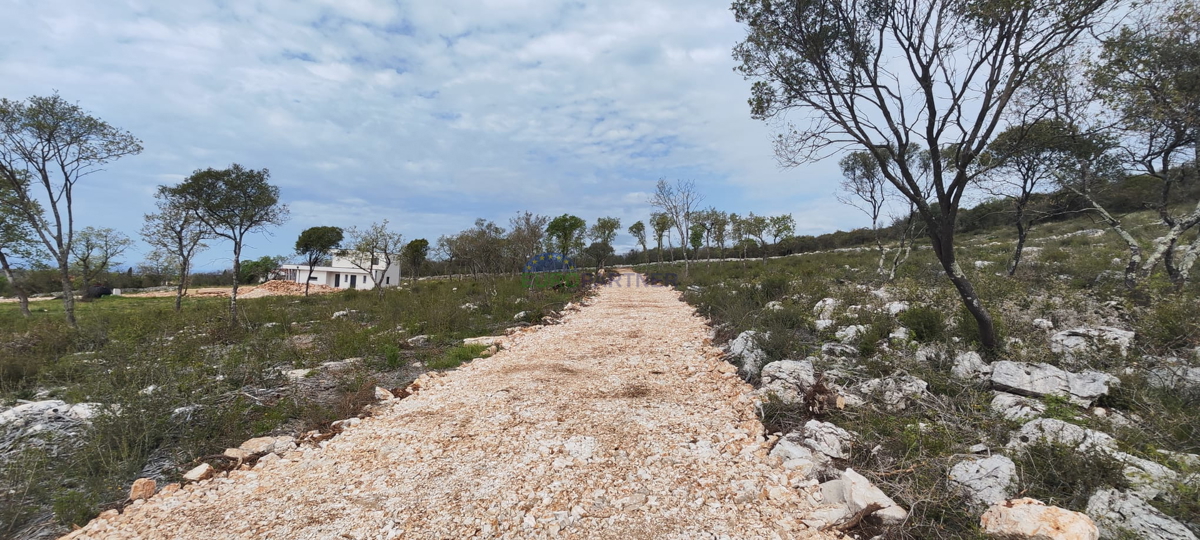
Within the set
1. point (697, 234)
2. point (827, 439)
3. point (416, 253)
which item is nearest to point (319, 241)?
point (416, 253)

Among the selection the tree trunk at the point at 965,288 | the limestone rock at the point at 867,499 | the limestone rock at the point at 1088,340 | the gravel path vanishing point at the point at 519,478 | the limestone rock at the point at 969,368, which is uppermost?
the tree trunk at the point at 965,288

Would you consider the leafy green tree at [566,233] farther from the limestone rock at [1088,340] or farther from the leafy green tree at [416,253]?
the limestone rock at [1088,340]

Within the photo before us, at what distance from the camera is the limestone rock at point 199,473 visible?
125 inches

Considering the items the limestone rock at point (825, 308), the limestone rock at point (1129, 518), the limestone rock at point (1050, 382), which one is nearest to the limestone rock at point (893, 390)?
the limestone rock at point (1050, 382)

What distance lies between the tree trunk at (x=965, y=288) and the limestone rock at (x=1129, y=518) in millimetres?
3361

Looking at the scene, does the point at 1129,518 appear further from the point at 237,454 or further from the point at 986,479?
the point at 237,454

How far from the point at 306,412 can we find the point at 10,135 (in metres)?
14.1

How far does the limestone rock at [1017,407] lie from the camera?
3.24 metres

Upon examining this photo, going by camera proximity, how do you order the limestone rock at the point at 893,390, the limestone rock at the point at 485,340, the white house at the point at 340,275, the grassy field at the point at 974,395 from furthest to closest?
the white house at the point at 340,275 < the limestone rock at the point at 485,340 < the limestone rock at the point at 893,390 < the grassy field at the point at 974,395

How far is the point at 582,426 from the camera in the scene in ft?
13.8

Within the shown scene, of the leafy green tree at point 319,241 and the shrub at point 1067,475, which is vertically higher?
the leafy green tree at point 319,241

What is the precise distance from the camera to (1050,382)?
3.68 m

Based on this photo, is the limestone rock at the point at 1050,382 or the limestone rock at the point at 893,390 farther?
the limestone rock at the point at 893,390

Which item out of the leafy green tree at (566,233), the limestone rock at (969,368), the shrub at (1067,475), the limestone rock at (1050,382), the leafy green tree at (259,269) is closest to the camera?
the shrub at (1067,475)
